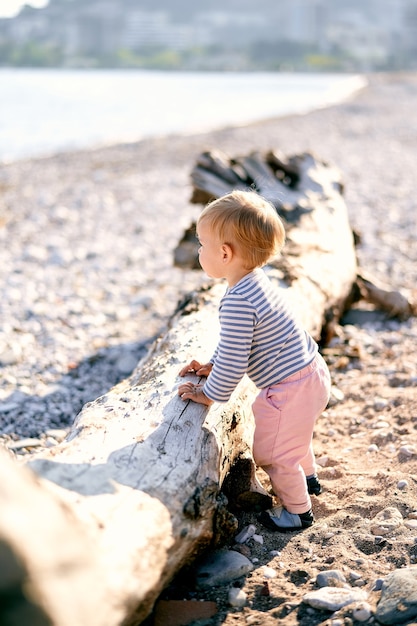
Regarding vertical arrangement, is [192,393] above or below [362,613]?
above

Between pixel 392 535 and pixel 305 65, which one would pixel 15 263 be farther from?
pixel 305 65

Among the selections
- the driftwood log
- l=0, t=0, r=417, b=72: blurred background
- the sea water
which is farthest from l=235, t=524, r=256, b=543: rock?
l=0, t=0, r=417, b=72: blurred background

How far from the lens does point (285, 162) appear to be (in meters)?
7.40

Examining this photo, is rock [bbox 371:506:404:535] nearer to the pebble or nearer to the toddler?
the toddler

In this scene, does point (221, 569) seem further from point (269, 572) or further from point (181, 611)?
point (181, 611)

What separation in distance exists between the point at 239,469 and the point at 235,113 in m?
36.0

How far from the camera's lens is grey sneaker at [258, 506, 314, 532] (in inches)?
129

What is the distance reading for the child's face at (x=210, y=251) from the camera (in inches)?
123

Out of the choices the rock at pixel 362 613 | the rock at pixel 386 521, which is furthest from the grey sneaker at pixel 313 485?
the rock at pixel 362 613

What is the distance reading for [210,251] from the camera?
317 centimetres

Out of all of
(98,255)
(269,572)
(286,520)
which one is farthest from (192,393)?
(98,255)

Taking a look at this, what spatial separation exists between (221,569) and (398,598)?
702mm

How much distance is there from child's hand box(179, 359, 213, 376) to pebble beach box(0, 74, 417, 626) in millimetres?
708

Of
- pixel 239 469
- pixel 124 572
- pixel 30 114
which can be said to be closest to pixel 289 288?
pixel 239 469
